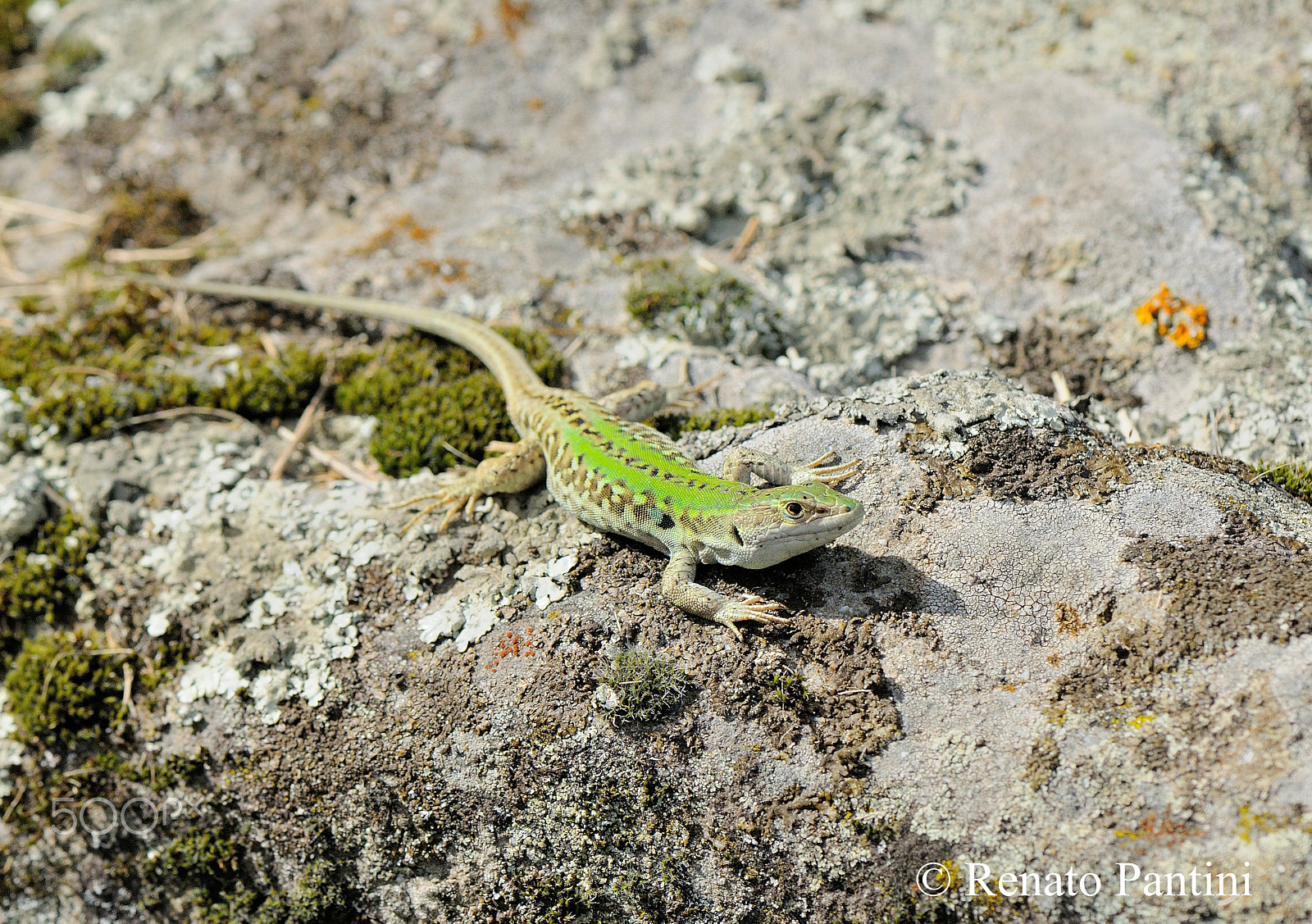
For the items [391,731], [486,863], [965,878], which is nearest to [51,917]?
[391,731]

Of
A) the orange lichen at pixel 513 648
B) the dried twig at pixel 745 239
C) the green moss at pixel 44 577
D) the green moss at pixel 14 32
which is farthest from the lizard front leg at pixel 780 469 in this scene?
the green moss at pixel 14 32

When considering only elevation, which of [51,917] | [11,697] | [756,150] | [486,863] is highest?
[756,150]

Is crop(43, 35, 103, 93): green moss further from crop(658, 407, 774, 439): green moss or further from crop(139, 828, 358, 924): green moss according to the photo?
crop(139, 828, 358, 924): green moss

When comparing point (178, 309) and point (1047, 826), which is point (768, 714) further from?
point (178, 309)

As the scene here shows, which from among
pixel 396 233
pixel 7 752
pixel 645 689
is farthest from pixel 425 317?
pixel 7 752

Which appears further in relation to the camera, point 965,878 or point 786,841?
point 786,841
